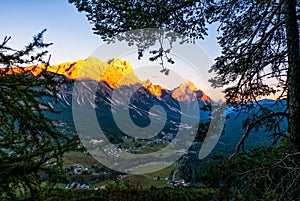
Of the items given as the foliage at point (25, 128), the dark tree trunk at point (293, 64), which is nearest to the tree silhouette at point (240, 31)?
the dark tree trunk at point (293, 64)

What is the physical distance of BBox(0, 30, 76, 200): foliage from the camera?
4.43 feet

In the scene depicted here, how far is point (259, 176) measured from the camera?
3.59m

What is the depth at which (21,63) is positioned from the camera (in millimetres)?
1615

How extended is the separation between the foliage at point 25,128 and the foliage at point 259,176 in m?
2.50

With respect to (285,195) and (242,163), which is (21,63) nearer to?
(285,195)

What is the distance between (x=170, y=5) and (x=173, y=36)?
1.75 ft

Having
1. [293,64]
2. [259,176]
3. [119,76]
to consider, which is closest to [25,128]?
[259,176]

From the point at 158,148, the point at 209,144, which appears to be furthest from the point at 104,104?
the point at 209,144

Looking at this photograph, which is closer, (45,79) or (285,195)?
(45,79)

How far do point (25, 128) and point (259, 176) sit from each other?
304 centimetres

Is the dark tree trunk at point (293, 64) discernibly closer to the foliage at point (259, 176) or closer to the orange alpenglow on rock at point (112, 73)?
the foliage at point (259, 176)

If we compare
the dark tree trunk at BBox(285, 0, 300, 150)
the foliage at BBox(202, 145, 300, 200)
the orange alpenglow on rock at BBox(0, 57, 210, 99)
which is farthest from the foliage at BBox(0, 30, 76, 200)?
the dark tree trunk at BBox(285, 0, 300, 150)

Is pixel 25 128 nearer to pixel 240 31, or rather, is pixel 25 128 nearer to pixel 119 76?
pixel 240 31

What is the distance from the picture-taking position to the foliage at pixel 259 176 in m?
3.18
